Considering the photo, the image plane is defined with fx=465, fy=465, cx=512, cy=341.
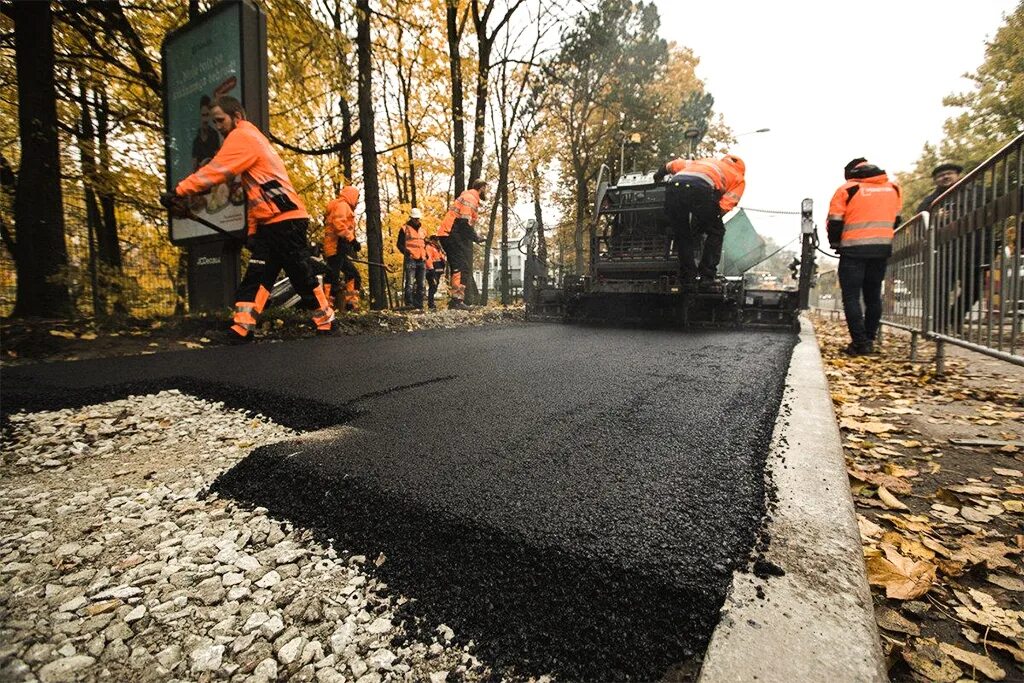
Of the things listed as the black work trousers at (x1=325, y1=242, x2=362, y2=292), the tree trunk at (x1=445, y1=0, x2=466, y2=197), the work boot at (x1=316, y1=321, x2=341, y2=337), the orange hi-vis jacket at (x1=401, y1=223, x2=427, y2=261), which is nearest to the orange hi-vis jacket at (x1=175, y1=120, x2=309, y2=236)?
the work boot at (x1=316, y1=321, x2=341, y2=337)

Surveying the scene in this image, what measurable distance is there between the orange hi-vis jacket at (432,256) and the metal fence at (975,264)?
9151 millimetres

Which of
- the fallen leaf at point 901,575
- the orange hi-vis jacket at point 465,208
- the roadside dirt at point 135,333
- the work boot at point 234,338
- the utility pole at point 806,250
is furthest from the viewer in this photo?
the orange hi-vis jacket at point 465,208

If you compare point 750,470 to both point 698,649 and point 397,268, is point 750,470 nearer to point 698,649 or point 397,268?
point 698,649

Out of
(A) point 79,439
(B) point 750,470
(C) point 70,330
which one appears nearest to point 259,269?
(C) point 70,330

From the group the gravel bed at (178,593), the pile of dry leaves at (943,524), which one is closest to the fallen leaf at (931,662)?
the pile of dry leaves at (943,524)

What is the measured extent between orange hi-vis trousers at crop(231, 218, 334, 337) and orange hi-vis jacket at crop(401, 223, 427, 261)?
4.90 m

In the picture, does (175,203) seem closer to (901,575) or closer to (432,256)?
(901,575)

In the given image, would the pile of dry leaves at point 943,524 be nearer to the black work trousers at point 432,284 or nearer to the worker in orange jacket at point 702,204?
the worker in orange jacket at point 702,204

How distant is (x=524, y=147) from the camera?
19891mm

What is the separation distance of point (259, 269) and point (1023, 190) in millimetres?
5749

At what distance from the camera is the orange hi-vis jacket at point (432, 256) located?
38.4 feet

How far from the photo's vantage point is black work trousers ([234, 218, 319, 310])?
4.64 m

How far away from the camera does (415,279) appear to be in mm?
9648

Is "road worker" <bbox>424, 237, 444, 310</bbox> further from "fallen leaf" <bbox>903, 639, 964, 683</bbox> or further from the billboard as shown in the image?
"fallen leaf" <bbox>903, 639, 964, 683</bbox>
